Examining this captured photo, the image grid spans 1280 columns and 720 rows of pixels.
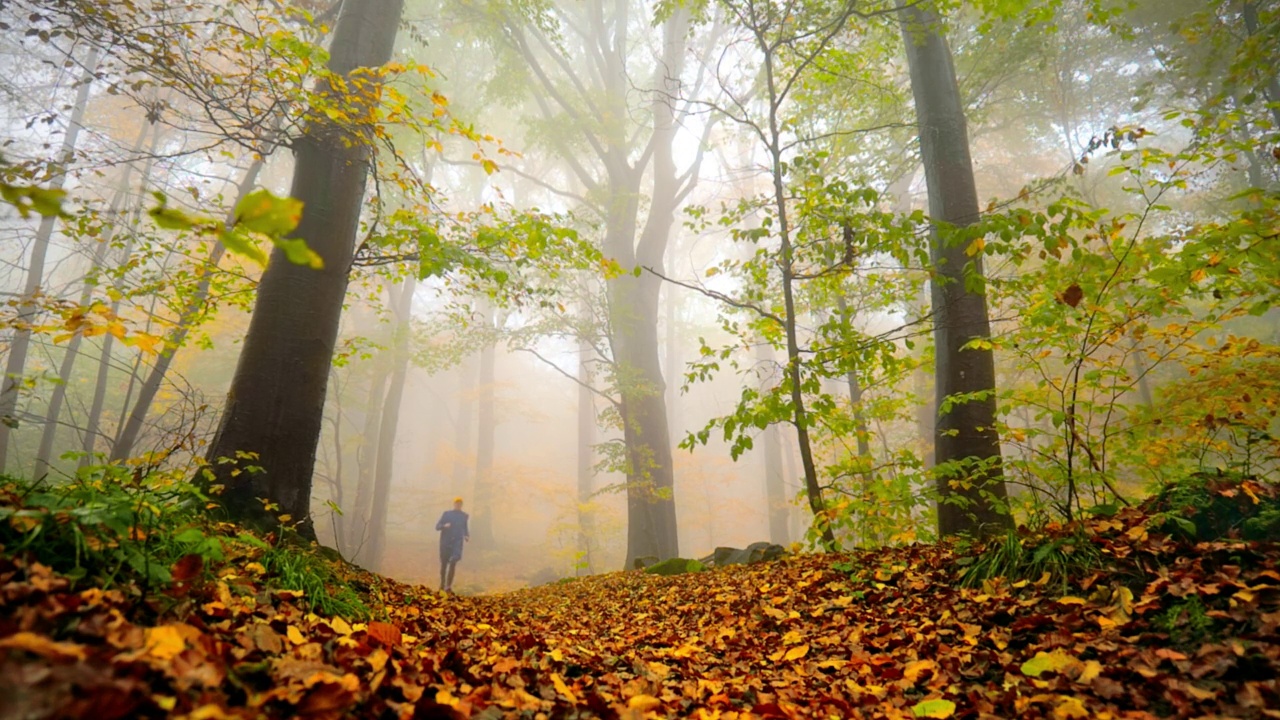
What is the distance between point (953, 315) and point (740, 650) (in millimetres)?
3083

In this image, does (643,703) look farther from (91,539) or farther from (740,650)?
(91,539)

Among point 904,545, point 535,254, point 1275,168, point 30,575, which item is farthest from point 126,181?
point 1275,168

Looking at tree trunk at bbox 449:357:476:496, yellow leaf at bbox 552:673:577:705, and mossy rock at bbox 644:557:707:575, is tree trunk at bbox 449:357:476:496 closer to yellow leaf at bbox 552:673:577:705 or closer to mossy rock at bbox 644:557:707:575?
mossy rock at bbox 644:557:707:575

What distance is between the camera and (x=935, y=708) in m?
1.59

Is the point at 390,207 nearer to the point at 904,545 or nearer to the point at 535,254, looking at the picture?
the point at 535,254

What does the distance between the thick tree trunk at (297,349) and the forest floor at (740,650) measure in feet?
3.67

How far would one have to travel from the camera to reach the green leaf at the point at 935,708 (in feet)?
5.16

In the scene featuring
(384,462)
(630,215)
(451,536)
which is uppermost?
(630,215)

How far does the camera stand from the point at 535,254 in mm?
4336

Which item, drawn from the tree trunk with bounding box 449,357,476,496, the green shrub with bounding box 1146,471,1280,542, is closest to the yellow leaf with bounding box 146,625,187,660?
the green shrub with bounding box 1146,471,1280,542

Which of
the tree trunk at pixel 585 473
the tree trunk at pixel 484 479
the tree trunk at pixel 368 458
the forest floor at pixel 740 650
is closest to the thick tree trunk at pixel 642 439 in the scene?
the forest floor at pixel 740 650

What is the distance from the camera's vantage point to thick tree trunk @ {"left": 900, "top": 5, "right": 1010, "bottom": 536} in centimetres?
373

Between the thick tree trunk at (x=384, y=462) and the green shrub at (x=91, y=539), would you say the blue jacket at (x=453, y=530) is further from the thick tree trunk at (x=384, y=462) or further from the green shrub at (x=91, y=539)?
the green shrub at (x=91, y=539)

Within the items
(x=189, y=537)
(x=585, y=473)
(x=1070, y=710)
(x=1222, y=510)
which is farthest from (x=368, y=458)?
(x=1222, y=510)
